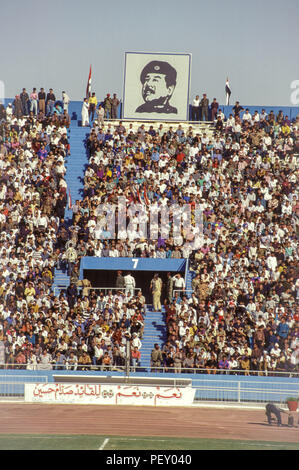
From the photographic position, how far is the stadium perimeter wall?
24.2 metres

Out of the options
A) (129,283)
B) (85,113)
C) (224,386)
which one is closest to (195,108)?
(85,113)

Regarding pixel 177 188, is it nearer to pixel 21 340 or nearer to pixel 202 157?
pixel 202 157

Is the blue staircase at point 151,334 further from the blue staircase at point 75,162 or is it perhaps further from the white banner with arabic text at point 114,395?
the blue staircase at point 75,162

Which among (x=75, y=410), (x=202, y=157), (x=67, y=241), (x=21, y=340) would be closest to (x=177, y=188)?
(x=202, y=157)

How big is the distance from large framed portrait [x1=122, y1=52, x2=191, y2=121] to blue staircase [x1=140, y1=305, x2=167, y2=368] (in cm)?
1181

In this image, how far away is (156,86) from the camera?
1451 inches

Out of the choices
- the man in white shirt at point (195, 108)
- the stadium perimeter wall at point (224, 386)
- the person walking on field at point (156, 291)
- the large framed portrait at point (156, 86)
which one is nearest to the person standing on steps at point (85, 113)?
the large framed portrait at point (156, 86)

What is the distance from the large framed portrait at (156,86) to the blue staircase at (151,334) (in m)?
11.8

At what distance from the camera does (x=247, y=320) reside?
26.4m

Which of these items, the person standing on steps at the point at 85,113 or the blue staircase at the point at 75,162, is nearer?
the blue staircase at the point at 75,162

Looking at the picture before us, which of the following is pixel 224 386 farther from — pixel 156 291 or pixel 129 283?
pixel 129 283

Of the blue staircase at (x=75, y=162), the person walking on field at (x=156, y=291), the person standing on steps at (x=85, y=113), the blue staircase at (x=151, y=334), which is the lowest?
the blue staircase at (x=151, y=334)

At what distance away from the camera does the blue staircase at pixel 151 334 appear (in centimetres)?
2686

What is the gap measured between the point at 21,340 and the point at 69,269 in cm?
400
